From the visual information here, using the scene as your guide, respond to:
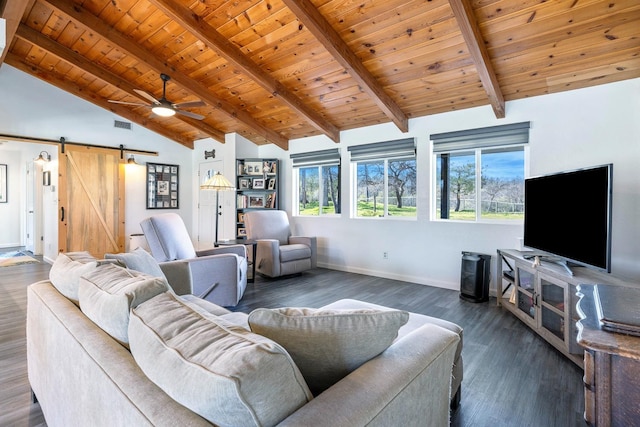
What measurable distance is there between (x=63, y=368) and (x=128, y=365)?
20.2 inches

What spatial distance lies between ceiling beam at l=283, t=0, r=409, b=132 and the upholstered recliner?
230 centimetres

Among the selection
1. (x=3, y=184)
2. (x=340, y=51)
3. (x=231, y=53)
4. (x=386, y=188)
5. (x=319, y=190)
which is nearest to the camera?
(x=340, y=51)

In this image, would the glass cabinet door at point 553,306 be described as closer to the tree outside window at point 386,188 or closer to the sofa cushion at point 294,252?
the tree outside window at point 386,188

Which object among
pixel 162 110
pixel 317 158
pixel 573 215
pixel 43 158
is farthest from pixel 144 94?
pixel 573 215

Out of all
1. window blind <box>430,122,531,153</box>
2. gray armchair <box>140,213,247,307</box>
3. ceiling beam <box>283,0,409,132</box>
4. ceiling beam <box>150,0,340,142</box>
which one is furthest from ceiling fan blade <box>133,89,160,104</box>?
window blind <box>430,122,531,153</box>

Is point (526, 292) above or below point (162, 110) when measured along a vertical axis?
below

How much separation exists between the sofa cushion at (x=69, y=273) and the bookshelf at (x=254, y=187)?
437 cm

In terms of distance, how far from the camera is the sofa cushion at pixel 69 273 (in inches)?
56.2

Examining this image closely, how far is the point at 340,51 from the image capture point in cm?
312

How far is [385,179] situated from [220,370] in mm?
4462

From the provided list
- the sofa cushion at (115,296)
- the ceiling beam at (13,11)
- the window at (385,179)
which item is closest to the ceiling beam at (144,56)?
the ceiling beam at (13,11)

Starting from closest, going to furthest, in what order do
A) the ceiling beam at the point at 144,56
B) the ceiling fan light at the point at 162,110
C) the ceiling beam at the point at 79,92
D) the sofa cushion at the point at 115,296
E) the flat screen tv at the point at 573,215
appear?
the sofa cushion at the point at 115,296, the flat screen tv at the point at 573,215, the ceiling beam at the point at 144,56, the ceiling fan light at the point at 162,110, the ceiling beam at the point at 79,92

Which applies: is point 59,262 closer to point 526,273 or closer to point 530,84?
point 526,273

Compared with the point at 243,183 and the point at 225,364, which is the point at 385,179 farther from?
the point at 225,364
